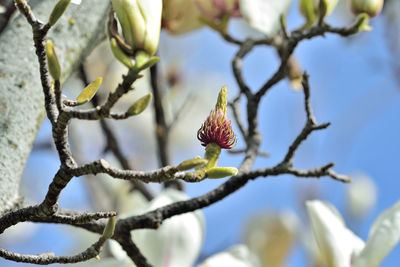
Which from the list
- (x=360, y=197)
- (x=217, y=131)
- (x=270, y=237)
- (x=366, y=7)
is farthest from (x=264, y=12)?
(x=360, y=197)

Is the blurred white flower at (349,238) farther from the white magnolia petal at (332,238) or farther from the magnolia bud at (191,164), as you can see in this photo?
the magnolia bud at (191,164)

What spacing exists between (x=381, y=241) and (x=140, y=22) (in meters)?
0.45

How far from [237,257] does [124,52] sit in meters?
0.50

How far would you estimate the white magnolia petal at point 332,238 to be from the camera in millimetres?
806

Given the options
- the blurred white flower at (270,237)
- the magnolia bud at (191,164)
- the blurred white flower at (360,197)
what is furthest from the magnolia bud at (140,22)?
the blurred white flower at (360,197)

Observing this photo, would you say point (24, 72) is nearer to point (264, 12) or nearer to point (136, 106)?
point (136, 106)

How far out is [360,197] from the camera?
220 cm

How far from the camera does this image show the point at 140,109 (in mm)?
473

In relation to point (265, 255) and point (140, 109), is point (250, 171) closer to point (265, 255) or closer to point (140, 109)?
point (140, 109)

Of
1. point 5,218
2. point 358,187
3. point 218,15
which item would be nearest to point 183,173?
point 5,218

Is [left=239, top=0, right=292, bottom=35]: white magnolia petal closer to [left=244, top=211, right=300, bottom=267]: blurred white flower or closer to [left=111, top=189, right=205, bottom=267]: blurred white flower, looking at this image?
[left=111, top=189, right=205, bottom=267]: blurred white flower

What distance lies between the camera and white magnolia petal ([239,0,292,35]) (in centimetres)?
90

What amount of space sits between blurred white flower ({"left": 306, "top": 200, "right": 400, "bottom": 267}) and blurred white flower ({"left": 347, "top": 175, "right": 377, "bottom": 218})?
4.21ft

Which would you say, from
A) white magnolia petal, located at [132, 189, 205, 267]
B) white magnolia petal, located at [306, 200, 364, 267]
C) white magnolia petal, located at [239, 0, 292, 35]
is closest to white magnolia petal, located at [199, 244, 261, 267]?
white magnolia petal, located at [132, 189, 205, 267]
